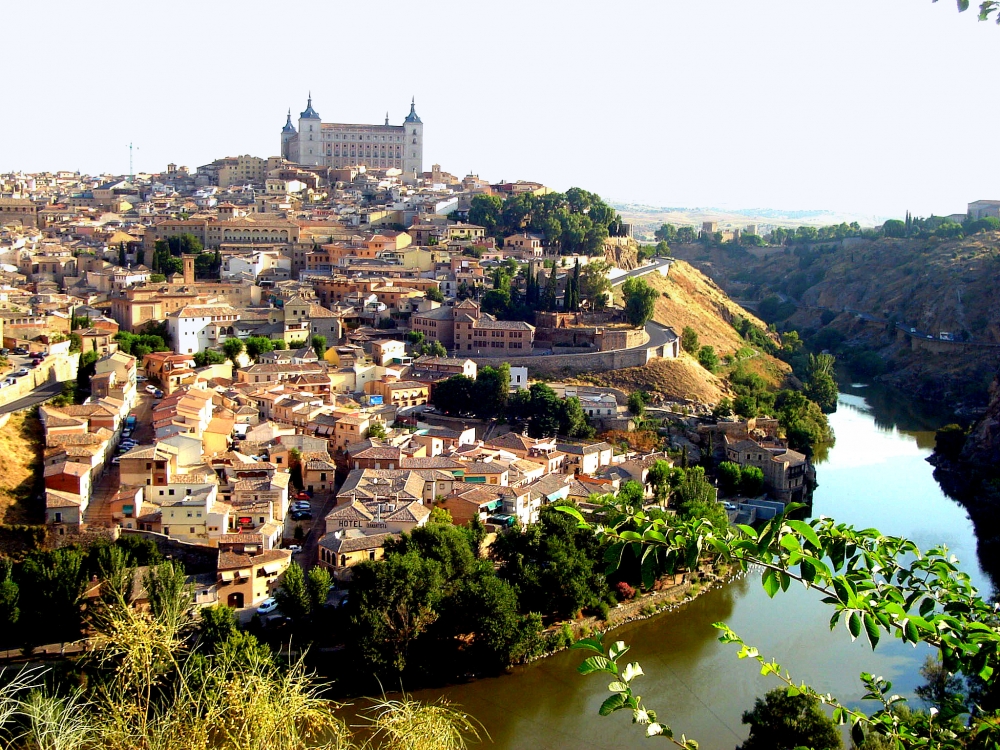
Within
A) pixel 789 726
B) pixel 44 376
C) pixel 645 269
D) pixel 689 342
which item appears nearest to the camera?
pixel 789 726

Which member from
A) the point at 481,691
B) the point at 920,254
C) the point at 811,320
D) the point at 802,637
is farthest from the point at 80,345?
the point at 920,254

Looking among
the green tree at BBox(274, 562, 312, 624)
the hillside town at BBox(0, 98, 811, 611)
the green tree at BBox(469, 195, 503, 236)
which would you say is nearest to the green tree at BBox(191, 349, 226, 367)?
the hillside town at BBox(0, 98, 811, 611)

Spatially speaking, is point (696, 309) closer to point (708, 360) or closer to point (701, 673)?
point (708, 360)

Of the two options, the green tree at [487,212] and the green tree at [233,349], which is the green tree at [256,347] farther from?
the green tree at [487,212]

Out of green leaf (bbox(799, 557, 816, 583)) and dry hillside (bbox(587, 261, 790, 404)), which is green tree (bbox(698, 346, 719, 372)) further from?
green leaf (bbox(799, 557, 816, 583))

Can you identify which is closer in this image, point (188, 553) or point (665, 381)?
point (188, 553)

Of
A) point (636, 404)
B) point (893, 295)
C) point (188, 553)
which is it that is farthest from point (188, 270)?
point (893, 295)

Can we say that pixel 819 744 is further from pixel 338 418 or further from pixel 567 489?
pixel 338 418
